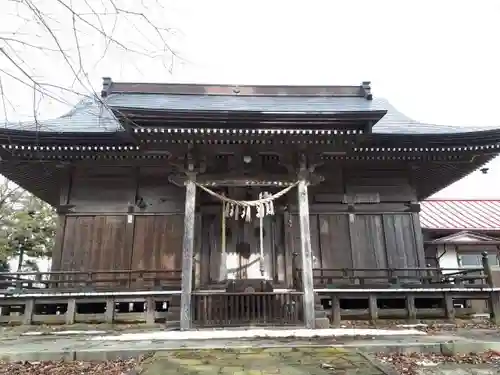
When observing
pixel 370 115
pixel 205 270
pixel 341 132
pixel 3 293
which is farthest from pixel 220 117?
pixel 3 293

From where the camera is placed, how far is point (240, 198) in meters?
10.4

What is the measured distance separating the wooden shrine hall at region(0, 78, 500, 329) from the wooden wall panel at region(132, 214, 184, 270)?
3 cm

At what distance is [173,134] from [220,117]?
113 centimetres

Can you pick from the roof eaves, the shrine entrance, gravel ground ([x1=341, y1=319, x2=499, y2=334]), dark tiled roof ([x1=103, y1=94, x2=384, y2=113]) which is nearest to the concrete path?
gravel ground ([x1=341, y1=319, x2=499, y2=334])

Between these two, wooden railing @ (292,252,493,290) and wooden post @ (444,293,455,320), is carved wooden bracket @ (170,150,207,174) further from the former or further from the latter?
wooden post @ (444,293,455,320)

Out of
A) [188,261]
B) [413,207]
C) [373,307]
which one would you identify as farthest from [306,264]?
[413,207]

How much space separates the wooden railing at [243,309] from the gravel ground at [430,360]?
127 inches

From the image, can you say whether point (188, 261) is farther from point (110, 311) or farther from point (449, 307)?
point (449, 307)

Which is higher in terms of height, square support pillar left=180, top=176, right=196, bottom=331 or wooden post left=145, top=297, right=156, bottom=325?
square support pillar left=180, top=176, right=196, bottom=331

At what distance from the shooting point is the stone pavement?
177 inches

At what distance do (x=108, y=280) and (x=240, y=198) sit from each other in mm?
4081

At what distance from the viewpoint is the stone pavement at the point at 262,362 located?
449 centimetres

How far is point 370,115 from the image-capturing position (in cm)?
852

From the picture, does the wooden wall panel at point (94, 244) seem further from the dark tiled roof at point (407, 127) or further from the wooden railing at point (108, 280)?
the dark tiled roof at point (407, 127)
